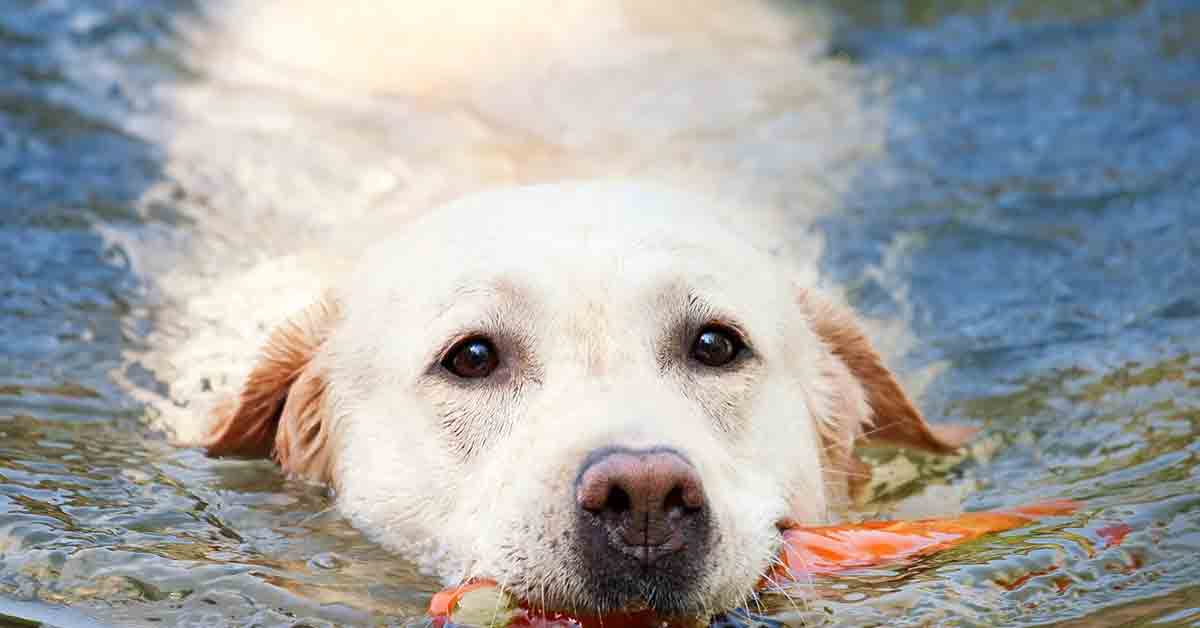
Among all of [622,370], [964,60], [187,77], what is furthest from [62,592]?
[964,60]

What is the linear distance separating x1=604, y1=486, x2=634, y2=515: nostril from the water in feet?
1.86

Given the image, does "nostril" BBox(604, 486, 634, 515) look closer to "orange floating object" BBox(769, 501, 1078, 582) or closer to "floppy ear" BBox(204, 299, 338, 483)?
"orange floating object" BBox(769, 501, 1078, 582)

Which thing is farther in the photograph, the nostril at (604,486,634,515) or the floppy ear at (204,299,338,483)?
the floppy ear at (204,299,338,483)

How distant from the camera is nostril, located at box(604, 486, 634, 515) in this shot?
3184mm

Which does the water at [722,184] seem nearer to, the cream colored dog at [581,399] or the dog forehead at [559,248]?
the cream colored dog at [581,399]

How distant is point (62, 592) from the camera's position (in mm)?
3551

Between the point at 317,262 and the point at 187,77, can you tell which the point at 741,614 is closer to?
the point at 317,262

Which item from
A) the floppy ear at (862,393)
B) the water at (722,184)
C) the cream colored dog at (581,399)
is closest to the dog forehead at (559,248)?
the cream colored dog at (581,399)

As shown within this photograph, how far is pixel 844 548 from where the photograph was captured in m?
3.77

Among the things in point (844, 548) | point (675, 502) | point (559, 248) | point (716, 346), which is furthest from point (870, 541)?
point (559, 248)

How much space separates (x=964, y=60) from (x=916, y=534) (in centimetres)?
602

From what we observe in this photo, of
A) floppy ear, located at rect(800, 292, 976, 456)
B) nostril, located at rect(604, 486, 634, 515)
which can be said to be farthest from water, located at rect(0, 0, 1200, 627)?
nostril, located at rect(604, 486, 634, 515)

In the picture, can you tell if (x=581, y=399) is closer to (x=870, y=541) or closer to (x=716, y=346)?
(x=716, y=346)

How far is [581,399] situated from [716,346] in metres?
0.55
